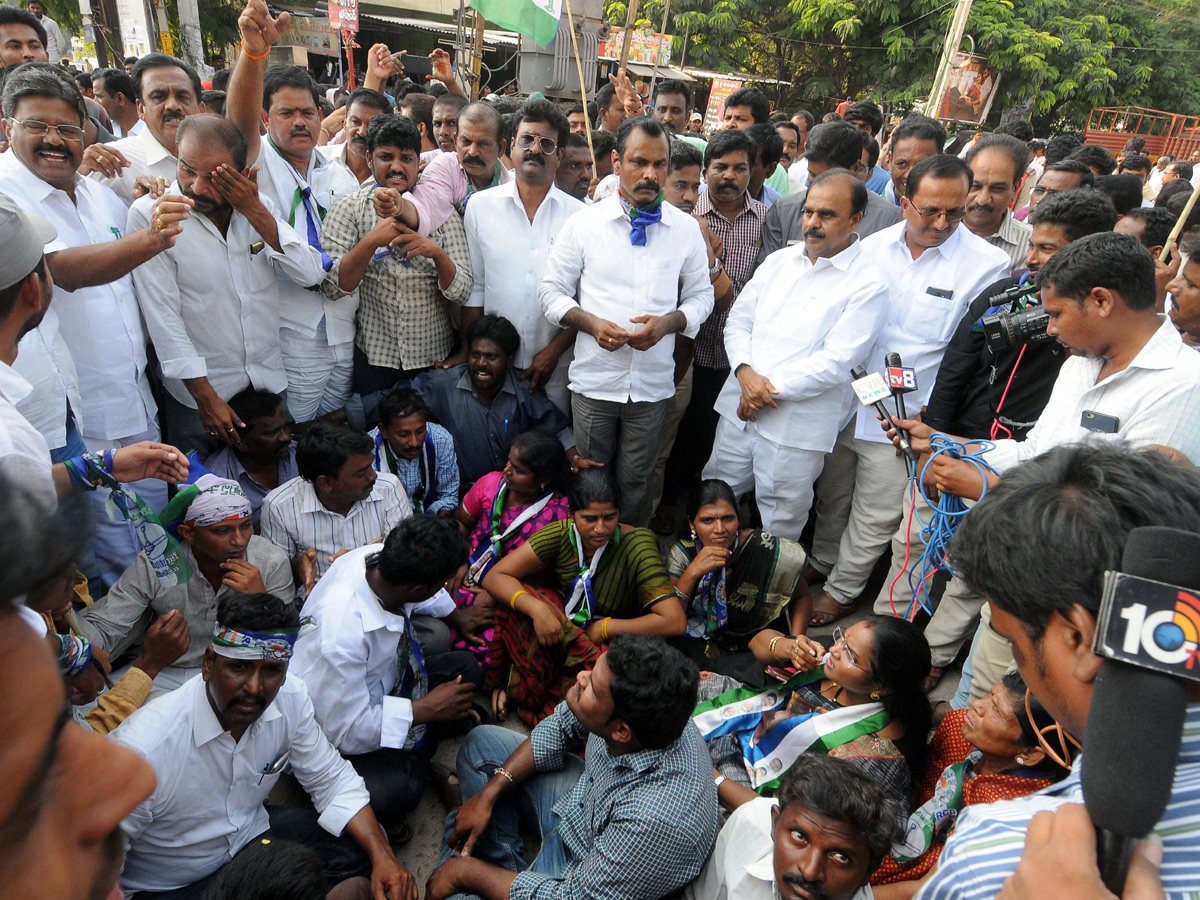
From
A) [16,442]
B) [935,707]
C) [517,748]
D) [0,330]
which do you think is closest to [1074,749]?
[935,707]

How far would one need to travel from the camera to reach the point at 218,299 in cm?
350

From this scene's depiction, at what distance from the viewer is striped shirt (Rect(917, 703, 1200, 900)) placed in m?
0.86

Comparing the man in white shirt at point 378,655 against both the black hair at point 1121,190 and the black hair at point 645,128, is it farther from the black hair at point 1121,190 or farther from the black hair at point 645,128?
the black hair at point 1121,190

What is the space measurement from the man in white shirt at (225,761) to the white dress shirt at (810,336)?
258 cm

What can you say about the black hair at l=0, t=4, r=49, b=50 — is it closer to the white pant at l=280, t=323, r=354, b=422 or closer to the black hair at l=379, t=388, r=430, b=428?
the white pant at l=280, t=323, r=354, b=422

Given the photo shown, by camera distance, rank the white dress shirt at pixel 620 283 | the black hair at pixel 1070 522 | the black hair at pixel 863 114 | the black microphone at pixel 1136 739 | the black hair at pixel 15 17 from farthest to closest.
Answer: the black hair at pixel 863 114 < the black hair at pixel 15 17 < the white dress shirt at pixel 620 283 < the black hair at pixel 1070 522 < the black microphone at pixel 1136 739

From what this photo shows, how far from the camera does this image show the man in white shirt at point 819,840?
71.1 inches

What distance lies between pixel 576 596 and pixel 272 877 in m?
1.80

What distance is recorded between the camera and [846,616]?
4.25 meters

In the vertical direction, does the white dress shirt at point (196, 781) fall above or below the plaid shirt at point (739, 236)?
below

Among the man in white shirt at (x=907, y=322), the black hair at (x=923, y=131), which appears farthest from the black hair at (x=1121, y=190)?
the man in white shirt at (x=907, y=322)

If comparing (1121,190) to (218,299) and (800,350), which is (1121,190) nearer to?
(800,350)

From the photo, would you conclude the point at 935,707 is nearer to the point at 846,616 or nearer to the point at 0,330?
the point at 846,616

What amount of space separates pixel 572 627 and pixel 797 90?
2949cm
